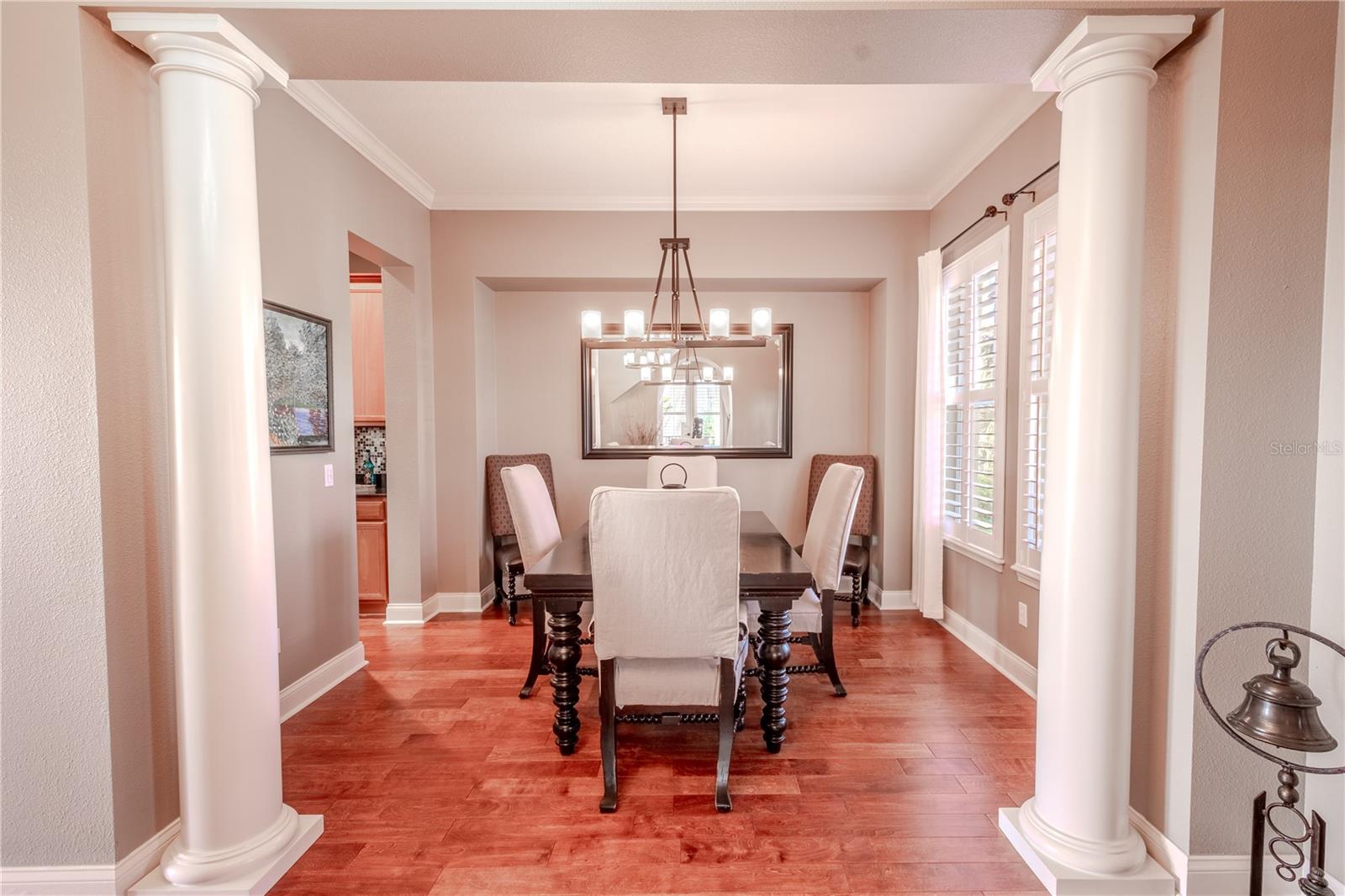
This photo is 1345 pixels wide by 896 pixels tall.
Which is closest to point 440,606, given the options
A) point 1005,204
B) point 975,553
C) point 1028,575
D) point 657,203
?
point 657,203

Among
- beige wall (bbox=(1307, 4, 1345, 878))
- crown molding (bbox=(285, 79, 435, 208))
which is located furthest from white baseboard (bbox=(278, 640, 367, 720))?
beige wall (bbox=(1307, 4, 1345, 878))

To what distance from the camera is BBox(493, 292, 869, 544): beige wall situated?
4461 millimetres

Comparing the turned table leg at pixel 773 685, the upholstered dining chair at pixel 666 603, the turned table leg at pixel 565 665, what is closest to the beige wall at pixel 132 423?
the turned table leg at pixel 565 665

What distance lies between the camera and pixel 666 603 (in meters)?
1.93

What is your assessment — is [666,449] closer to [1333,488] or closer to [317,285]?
[317,285]

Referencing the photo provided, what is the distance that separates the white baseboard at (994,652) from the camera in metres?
2.83

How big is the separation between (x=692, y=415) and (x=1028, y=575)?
249 centimetres

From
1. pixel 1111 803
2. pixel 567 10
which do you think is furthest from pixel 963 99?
pixel 1111 803

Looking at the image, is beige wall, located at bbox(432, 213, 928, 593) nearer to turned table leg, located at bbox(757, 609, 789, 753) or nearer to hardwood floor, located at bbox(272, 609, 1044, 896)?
hardwood floor, located at bbox(272, 609, 1044, 896)

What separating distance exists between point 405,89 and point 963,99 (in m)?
2.63

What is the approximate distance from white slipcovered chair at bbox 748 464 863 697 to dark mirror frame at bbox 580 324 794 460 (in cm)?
157

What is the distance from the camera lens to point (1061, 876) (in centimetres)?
162

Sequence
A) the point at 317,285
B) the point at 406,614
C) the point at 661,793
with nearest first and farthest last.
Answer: the point at 661,793
the point at 317,285
the point at 406,614

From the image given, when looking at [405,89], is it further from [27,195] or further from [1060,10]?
[1060,10]
